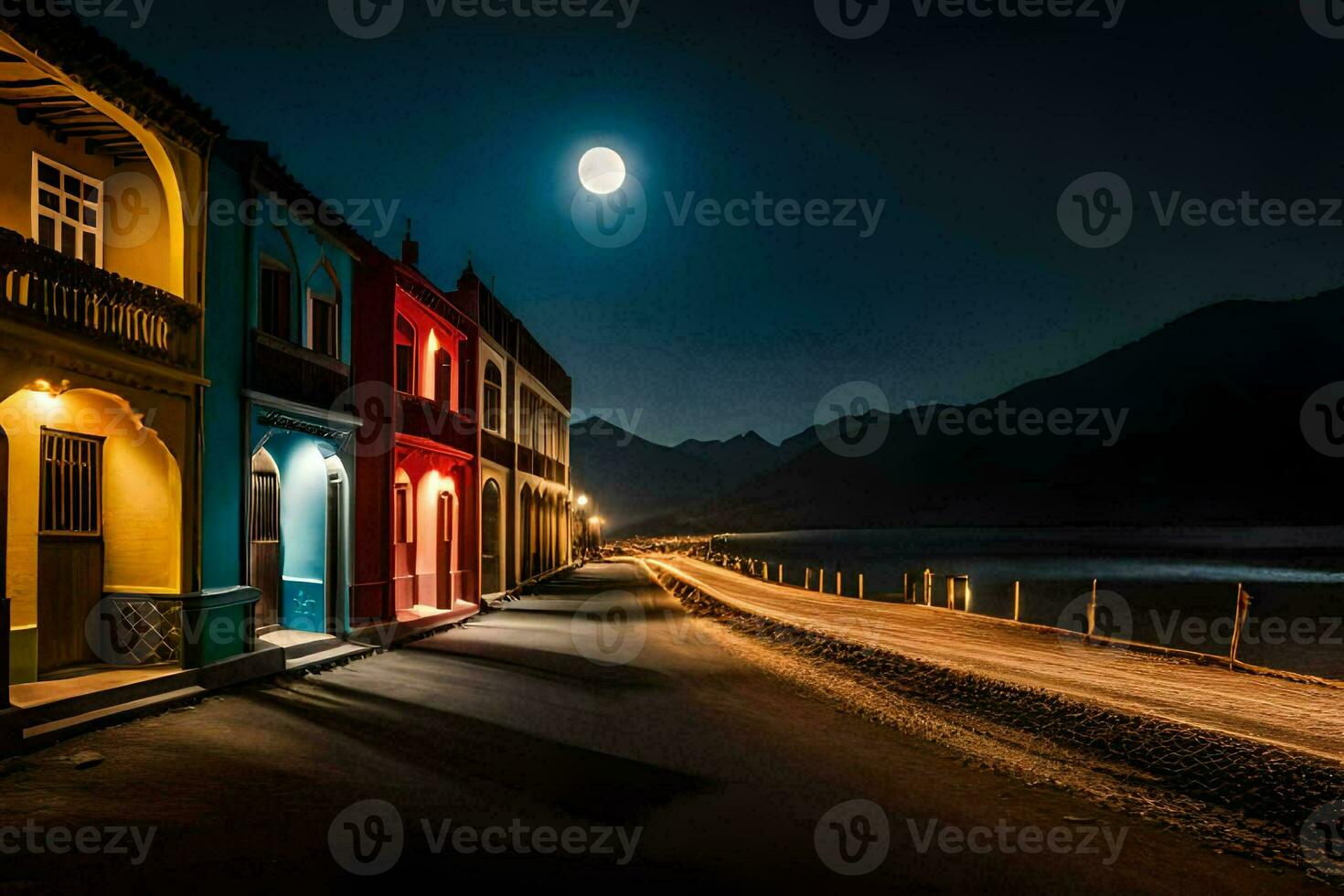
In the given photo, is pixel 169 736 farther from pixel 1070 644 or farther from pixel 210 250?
pixel 1070 644

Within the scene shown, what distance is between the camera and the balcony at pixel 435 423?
18.9 m

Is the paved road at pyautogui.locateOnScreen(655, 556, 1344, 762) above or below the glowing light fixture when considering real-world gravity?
below

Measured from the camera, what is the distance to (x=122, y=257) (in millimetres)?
11250

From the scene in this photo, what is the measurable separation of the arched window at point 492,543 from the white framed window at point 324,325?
12059 millimetres

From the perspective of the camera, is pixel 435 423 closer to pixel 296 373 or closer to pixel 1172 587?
pixel 296 373

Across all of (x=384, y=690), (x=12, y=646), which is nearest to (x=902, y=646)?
(x=384, y=690)

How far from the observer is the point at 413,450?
1944 cm

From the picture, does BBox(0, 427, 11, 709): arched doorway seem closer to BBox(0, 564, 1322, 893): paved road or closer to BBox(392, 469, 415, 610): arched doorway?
BBox(0, 564, 1322, 893): paved road

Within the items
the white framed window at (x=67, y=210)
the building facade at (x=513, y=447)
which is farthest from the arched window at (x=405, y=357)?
the white framed window at (x=67, y=210)

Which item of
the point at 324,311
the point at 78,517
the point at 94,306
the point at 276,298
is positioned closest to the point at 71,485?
the point at 78,517

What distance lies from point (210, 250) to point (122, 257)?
105cm

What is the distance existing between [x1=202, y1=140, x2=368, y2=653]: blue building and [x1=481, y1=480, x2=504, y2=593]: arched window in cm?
1159

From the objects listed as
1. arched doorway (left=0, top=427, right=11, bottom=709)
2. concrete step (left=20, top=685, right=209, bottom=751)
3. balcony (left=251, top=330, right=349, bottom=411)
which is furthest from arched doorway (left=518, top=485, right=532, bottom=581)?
arched doorway (left=0, top=427, right=11, bottom=709)

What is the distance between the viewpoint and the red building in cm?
1703
